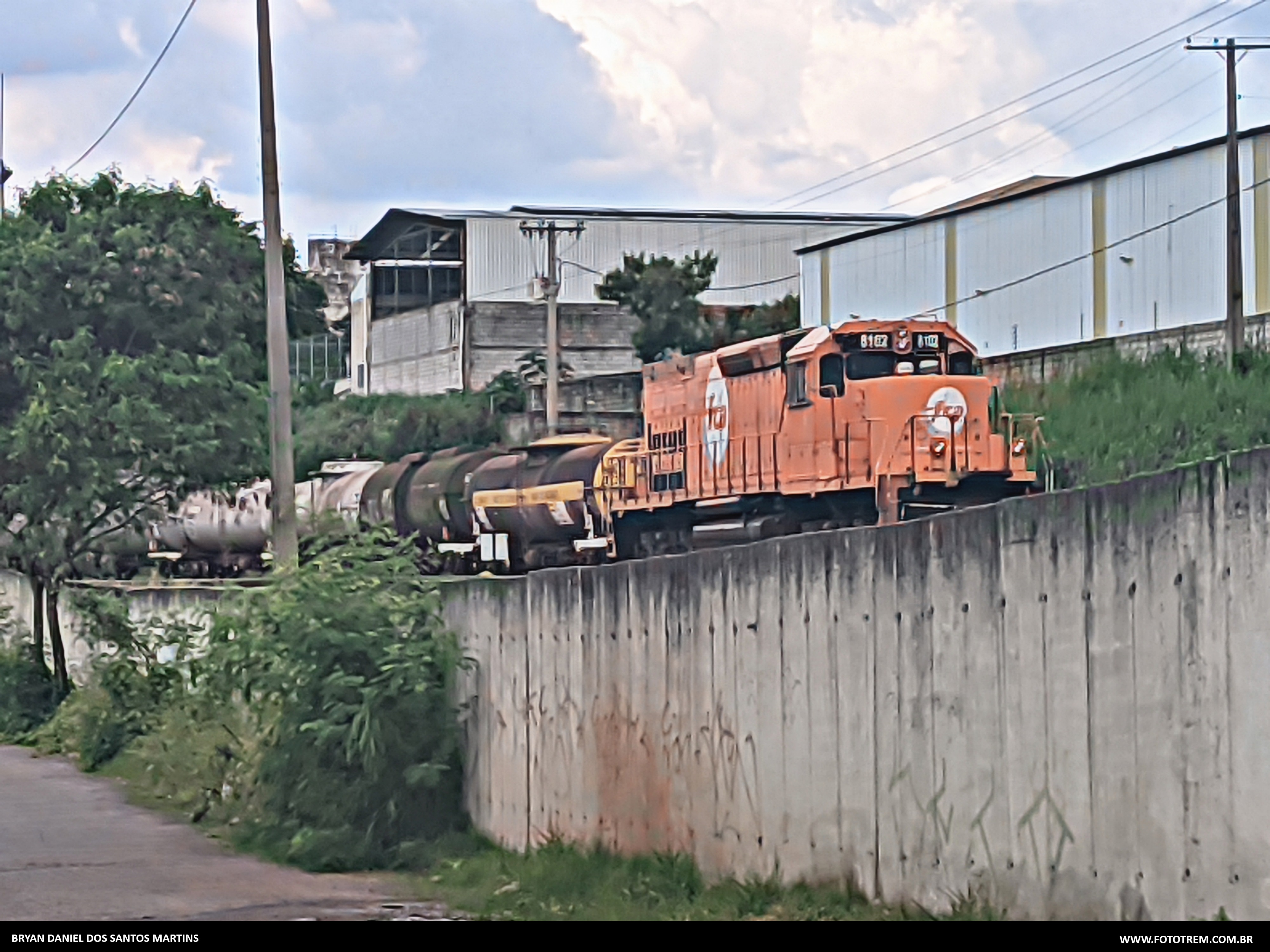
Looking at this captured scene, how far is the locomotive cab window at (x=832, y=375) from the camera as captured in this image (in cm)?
2331

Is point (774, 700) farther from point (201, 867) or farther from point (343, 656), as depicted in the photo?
point (201, 867)

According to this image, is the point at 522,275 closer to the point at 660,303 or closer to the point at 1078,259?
the point at 660,303

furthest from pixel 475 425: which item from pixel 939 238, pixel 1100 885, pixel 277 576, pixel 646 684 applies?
pixel 1100 885

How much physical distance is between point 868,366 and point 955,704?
1571cm

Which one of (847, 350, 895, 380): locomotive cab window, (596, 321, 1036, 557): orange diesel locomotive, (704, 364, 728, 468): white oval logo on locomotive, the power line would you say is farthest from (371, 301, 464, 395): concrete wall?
(847, 350, 895, 380): locomotive cab window

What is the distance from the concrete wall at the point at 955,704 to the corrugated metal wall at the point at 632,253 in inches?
2299

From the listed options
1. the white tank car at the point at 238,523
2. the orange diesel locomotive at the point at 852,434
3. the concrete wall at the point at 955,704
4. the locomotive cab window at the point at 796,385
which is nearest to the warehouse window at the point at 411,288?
the white tank car at the point at 238,523

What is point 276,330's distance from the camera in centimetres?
1931

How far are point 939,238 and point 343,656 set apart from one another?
4198cm

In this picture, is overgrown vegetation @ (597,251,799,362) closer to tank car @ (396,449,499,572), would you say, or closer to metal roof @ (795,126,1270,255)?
metal roof @ (795,126,1270,255)

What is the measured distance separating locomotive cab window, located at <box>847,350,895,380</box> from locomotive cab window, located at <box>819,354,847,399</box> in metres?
0.10

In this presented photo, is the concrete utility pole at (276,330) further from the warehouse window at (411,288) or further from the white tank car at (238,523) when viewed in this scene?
the warehouse window at (411,288)

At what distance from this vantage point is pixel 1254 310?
40.2m
